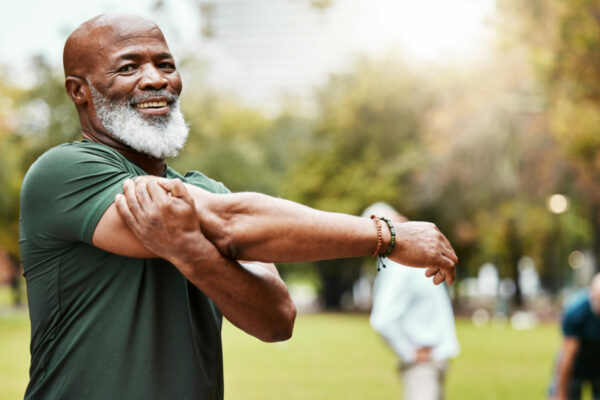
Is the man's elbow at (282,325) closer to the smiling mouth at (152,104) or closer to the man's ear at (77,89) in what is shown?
the smiling mouth at (152,104)

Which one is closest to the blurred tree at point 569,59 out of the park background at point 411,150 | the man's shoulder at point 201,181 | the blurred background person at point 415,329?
the park background at point 411,150

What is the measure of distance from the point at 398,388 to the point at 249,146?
Answer: 37.9 meters

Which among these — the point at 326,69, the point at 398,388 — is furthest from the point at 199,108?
the point at 398,388

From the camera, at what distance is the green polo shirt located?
2193 mm

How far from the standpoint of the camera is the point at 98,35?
2.41 m

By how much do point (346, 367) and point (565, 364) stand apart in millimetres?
12579

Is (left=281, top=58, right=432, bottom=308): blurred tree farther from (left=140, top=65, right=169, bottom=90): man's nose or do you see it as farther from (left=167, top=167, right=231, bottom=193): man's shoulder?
(left=140, top=65, right=169, bottom=90): man's nose

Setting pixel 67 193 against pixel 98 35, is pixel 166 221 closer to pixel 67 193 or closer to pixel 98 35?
pixel 67 193

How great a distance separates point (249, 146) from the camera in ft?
170

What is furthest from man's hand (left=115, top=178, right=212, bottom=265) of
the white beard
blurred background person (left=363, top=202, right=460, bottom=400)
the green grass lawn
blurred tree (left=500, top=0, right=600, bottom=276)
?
blurred tree (left=500, top=0, right=600, bottom=276)

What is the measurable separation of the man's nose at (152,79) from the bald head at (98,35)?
0.10m

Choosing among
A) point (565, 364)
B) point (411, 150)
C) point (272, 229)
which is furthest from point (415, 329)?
point (411, 150)

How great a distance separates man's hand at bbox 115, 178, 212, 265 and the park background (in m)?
1.12

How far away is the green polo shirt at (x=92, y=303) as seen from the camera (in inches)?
86.4
